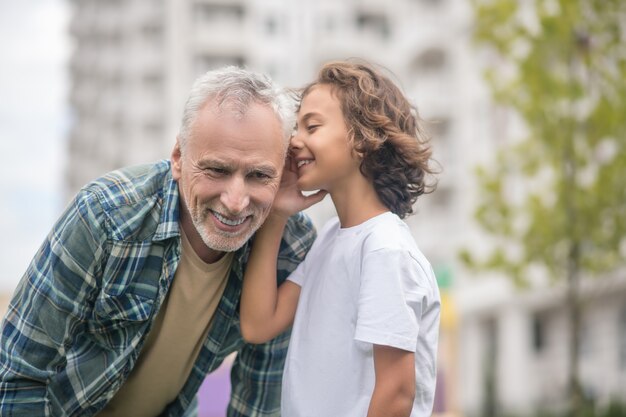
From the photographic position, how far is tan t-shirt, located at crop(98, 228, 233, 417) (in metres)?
3.04

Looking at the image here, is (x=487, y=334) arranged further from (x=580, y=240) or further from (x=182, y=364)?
(x=182, y=364)

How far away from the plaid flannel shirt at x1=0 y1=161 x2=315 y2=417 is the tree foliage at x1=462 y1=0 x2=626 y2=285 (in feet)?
20.4

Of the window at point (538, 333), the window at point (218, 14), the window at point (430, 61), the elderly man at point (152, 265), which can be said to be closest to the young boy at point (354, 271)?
the elderly man at point (152, 265)

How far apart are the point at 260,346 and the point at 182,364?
313 mm

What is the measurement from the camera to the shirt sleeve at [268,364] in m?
3.20

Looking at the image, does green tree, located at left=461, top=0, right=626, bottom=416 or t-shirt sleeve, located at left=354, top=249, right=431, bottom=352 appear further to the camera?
green tree, located at left=461, top=0, right=626, bottom=416

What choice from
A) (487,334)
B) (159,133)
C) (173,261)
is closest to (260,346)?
(173,261)

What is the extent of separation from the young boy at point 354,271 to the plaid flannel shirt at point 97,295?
0.19 meters

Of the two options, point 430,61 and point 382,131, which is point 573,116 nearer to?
point 382,131

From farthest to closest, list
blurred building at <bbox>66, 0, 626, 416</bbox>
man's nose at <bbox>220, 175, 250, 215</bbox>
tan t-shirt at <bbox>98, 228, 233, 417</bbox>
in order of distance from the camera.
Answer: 1. blurred building at <bbox>66, 0, 626, 416</bbox>
2. tan t-shirt at <bbox>98, 228, 233, 417</bbox>
3. man's nose at <bbox>220, 175, 250, 215</bbox>

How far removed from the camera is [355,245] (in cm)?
280

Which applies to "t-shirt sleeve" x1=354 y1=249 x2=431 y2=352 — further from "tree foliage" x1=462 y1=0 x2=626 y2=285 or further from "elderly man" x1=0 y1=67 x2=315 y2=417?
"tree foliage" x1=462 y1=0 x2=626 y2=285

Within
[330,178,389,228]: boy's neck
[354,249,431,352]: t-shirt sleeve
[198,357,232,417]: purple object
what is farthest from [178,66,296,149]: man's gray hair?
[198,357,232,417]: purple object

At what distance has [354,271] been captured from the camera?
2.78m
